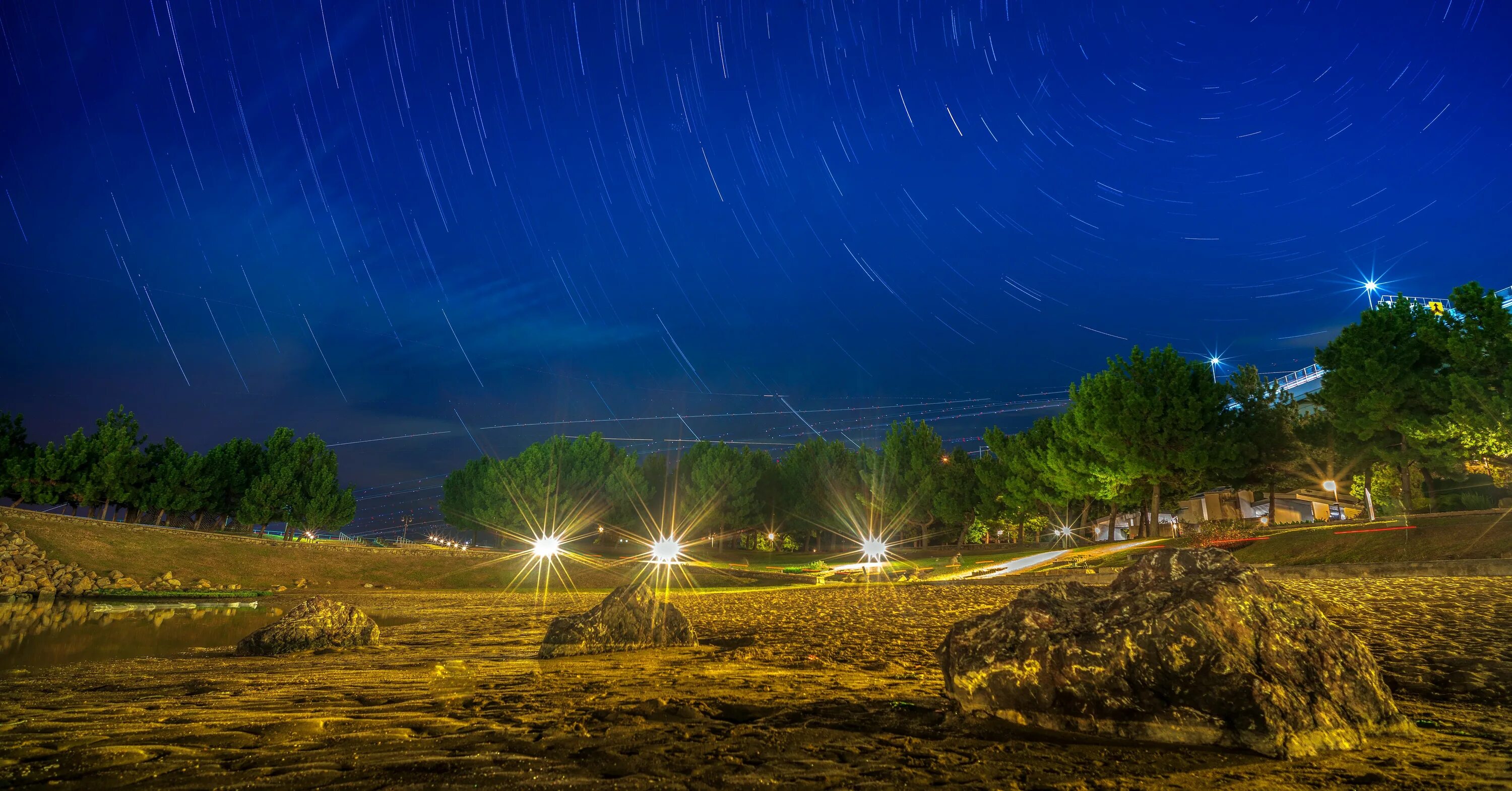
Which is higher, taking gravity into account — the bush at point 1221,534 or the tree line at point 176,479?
the tree line at point 176,479

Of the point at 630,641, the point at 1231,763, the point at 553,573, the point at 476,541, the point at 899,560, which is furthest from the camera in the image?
the point at 476,541

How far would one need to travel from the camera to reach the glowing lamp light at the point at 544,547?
48.4 metres

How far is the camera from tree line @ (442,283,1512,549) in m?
29.2

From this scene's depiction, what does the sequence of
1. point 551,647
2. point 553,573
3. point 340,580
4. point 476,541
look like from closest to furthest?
point 551,647, point 340,580, point 553,573, point 476,541

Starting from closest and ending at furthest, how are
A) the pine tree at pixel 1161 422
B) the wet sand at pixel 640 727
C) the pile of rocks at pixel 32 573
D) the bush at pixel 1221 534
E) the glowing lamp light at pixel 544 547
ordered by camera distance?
the wet sand at pixel 640 727, the pile of rocks at pixel 32 573, the bush at pixel 1221 534, the pine tree at pixel 1161 422, the glowing lamp light at pixel 544 547

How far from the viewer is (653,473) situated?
8581 centimetres

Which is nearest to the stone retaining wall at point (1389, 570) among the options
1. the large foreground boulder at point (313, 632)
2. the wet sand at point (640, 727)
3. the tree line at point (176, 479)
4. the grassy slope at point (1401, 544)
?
the grassy slope at point (1401, 544)

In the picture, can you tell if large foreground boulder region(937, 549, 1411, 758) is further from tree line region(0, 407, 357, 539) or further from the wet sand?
tree line region(0, 407, 357, 539)

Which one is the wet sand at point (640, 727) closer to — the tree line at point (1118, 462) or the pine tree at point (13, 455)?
the tree line at point (1118, 462)

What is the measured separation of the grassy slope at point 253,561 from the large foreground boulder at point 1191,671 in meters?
36.1

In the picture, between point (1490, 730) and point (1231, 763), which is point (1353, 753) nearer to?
point (1231, 763)

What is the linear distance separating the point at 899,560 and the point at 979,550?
319 inches

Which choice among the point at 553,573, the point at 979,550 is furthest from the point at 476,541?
the point at 979,550

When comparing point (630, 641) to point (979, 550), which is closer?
point (630, 641)
